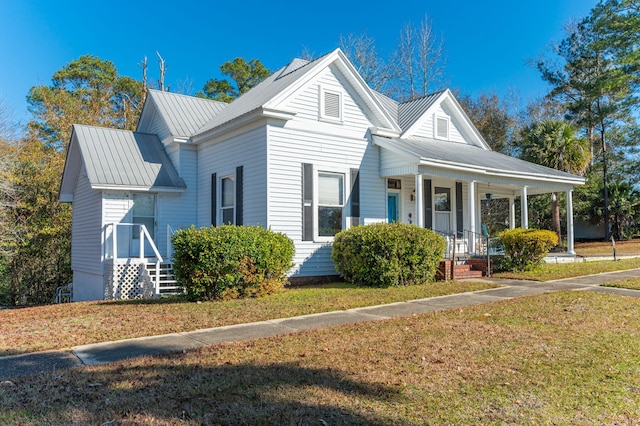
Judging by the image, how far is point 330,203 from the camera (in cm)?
1353

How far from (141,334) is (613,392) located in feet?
18.7

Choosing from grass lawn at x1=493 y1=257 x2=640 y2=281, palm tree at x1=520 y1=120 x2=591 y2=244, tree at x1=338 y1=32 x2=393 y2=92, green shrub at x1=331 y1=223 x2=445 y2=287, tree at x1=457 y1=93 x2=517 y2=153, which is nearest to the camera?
green shrub at x1=331 y1=223 x2=445 y2=287

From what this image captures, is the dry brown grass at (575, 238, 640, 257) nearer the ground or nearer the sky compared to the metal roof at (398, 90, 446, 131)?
nearer the ground

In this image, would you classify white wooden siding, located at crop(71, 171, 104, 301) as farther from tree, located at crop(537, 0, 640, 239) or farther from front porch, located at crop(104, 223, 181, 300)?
tree, located at crop(537, 0, 640, 239)

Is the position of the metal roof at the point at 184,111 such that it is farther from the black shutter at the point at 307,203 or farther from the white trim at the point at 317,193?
the white trim at the point at 317,193

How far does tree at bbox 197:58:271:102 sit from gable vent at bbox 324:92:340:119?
78.5 ft

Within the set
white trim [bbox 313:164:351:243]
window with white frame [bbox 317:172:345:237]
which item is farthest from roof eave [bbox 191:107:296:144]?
window with white frame [bbox 317:172:345:237]

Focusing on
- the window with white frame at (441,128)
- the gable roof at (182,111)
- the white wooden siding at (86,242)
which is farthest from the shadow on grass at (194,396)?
the window with white frame at (441,128)

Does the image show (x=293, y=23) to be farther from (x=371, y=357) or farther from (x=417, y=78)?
(x=371, y=357)

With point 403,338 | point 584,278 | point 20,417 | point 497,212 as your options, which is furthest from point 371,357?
point 497,212

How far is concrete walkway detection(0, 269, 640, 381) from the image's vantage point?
5074 mm

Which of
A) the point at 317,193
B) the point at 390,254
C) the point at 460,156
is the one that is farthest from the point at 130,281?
the point at 460,156

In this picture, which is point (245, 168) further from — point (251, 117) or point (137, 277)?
point (137, 277)

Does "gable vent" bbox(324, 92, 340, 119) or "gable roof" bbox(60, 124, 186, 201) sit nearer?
"gable vent" bbox(324, 92, 340, 119)
